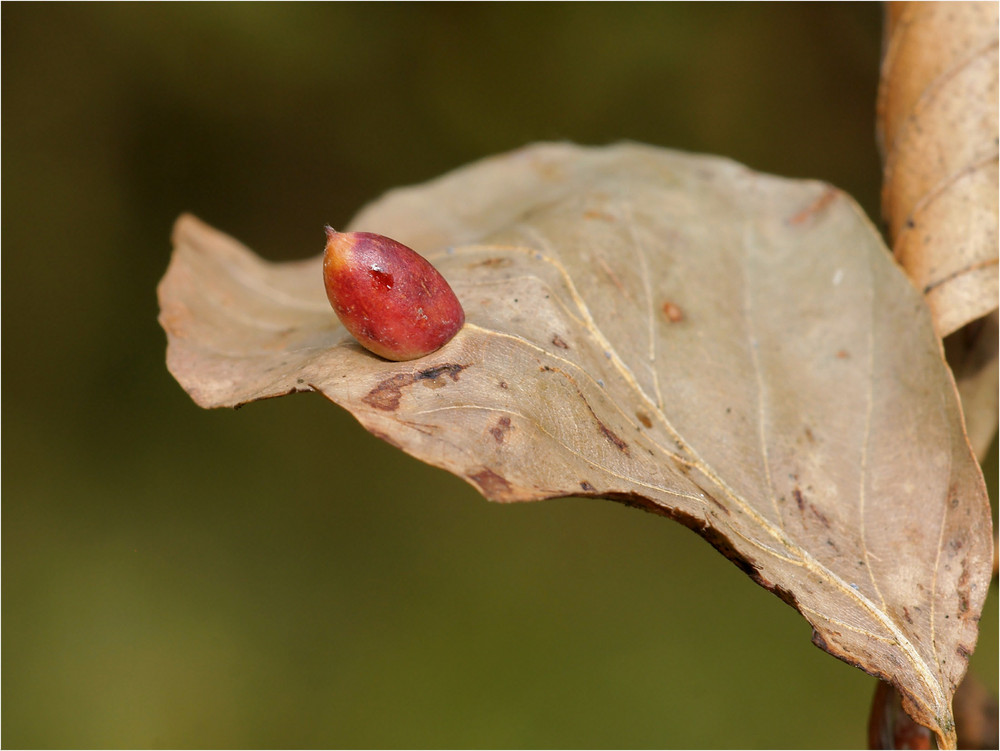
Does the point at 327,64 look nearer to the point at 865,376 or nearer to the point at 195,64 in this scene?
the point at 195,64

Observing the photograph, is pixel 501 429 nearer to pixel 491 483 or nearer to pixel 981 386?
pixel 491 483

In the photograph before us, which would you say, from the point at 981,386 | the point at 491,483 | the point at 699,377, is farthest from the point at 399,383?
the point at 981,386

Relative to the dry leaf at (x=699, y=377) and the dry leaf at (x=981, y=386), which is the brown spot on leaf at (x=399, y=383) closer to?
the dry leaf at (x=699, y=377)

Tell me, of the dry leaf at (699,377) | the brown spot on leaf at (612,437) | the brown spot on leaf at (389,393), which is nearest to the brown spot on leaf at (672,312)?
the dry leaf at (699,377)

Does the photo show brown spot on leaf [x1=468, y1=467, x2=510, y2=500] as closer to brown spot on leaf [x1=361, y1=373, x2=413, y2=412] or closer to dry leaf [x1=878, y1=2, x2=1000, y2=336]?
brown spot on leaf [x1=361, y1=373, x2=413, y2=412]

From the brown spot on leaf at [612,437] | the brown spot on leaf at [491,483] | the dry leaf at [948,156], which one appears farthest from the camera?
the dry leaf at [948,156]

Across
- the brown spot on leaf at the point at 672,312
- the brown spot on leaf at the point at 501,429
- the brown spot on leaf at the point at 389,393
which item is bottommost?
the brown spot on leaf at the point at 501,429

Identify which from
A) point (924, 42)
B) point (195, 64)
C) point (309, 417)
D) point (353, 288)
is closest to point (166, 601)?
point (309, 417)
